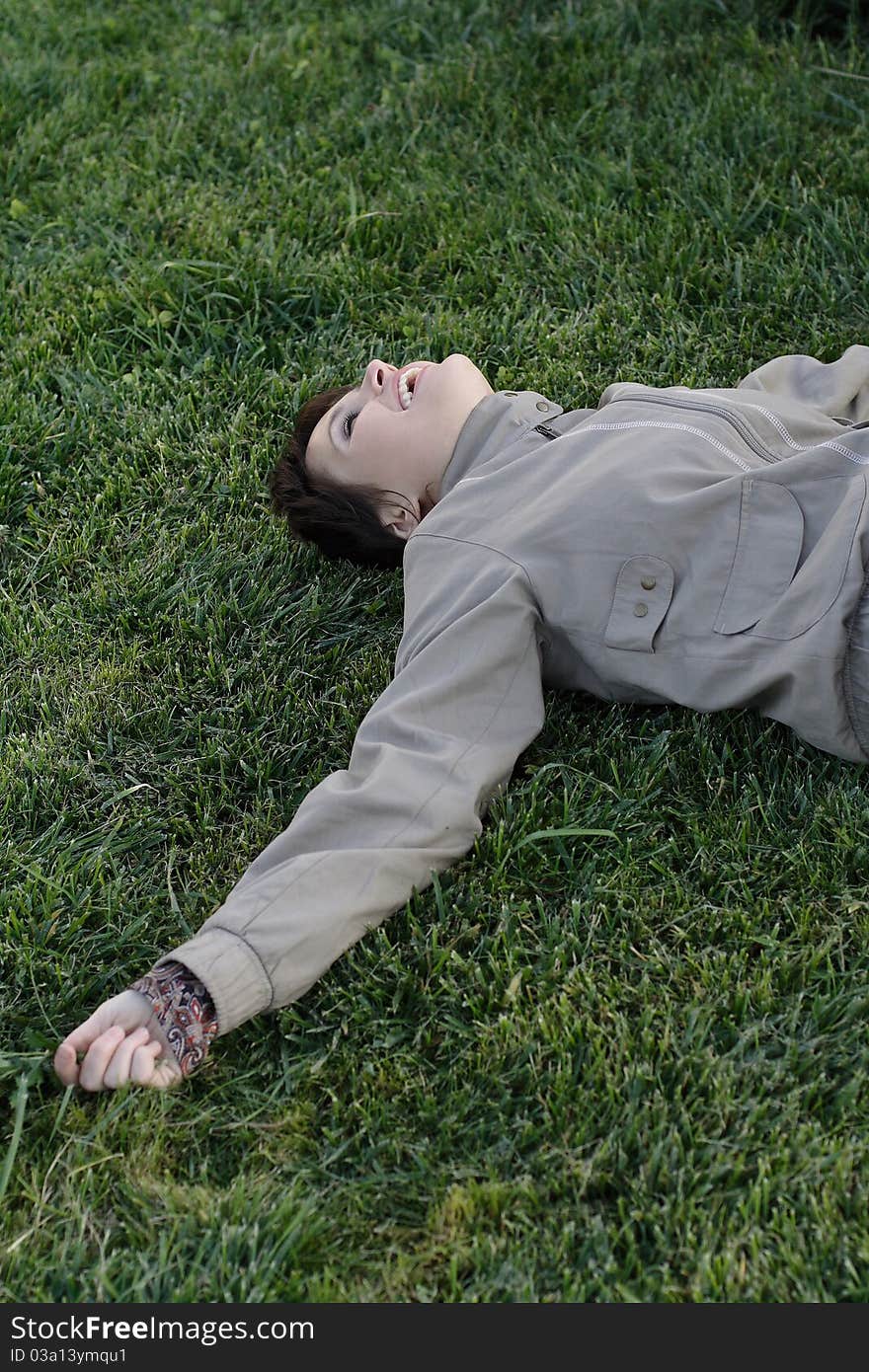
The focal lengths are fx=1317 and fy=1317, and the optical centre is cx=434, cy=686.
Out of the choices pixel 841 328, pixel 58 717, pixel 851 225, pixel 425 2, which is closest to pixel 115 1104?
pixel 58 717

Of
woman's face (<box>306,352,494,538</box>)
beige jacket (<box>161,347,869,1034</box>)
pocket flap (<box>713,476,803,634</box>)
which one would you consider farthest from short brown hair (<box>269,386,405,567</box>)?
pocket flap (<box>713,476,803,634</box>)

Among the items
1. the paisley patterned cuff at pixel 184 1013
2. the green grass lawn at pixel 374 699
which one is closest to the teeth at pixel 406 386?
the green grass lawn at pixel 374 699

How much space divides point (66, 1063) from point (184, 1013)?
0.72ft

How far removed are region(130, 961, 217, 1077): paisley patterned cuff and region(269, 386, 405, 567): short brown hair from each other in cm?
130

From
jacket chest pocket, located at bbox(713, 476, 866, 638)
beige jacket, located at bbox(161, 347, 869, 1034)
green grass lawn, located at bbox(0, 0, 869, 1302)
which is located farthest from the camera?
jacket chest pocket, located at bbox(713, 476, 866, 638)

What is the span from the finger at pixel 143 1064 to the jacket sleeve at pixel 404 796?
0.13 metres

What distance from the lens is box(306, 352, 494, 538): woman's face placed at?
3.16m

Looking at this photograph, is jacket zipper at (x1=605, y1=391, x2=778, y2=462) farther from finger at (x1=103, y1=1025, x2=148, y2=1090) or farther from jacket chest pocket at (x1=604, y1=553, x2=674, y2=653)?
finger at (x1=103, y1=1025, x2=148, y2=1090)

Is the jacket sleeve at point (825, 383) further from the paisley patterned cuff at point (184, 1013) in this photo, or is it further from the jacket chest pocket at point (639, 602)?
the paisley patterned cuff at point (184, 1013)

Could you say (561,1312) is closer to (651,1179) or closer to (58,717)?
(651,1179)

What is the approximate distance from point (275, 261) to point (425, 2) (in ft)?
5.59

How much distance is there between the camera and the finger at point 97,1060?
7.62ft

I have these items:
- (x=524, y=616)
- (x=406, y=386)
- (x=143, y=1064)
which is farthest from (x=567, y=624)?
(x=143, y=1064)

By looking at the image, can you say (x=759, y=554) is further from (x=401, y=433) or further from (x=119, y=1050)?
(x=119, y=1050)
